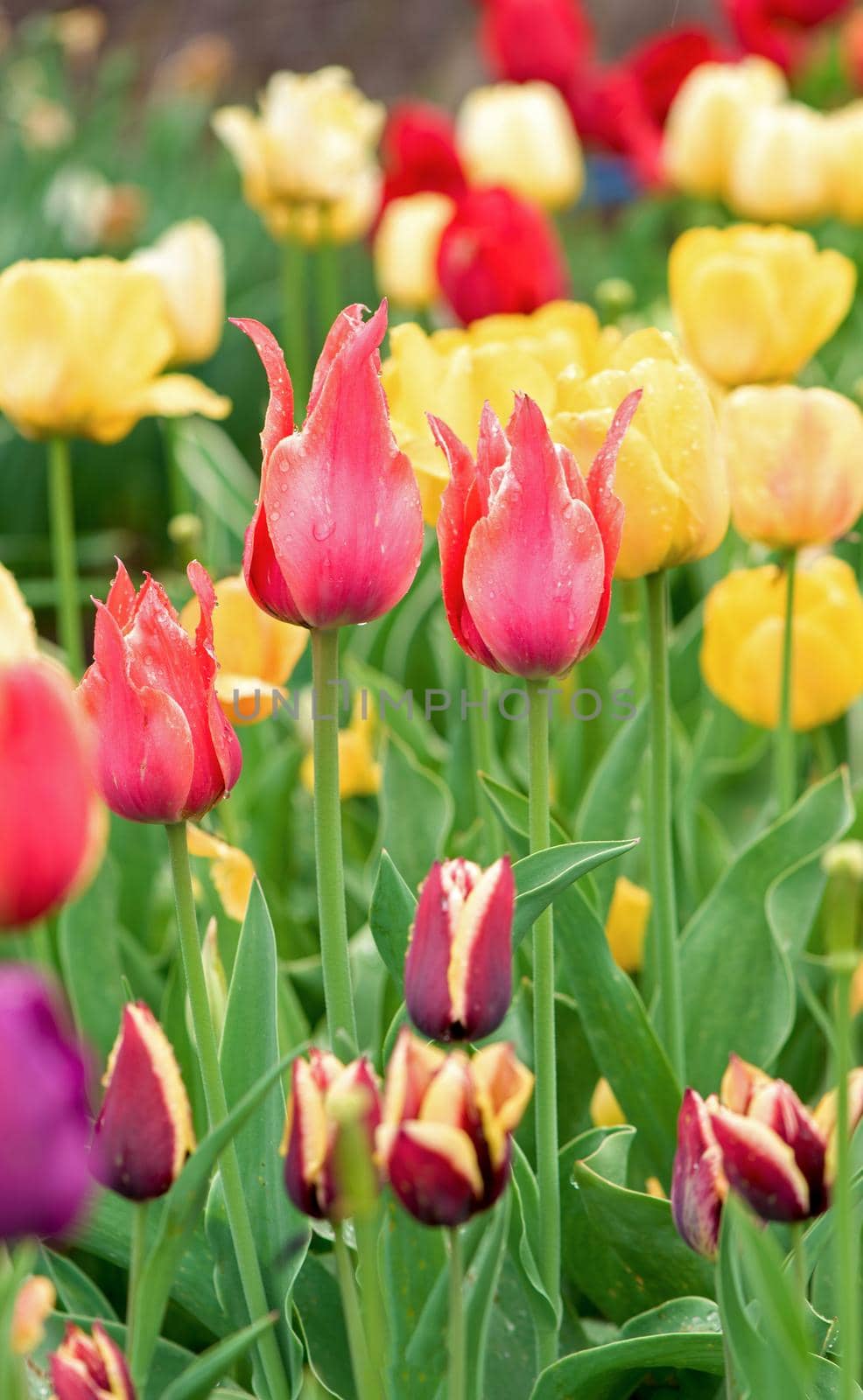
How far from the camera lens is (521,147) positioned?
8.14 feet

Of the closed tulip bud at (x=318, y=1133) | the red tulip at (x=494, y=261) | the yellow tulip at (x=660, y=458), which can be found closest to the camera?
the closed tulip bud at (x=318, y=1133)

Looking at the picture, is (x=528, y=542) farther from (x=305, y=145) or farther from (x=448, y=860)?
(x=305, y=145)

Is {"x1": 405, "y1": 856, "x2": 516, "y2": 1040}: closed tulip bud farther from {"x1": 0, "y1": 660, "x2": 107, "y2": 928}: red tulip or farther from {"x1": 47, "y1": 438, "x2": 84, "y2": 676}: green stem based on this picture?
{"x1": 47, "y1": 438, "x2": 84, "y2": 676}: green stem

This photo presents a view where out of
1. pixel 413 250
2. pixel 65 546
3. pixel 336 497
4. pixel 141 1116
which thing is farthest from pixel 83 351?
pixel 413 250

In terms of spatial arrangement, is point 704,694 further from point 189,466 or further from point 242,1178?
point 242,1178

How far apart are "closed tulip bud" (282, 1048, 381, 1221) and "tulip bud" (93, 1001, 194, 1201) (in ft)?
0.16

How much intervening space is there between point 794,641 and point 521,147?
5.08ft

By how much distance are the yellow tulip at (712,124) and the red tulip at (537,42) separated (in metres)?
0.94

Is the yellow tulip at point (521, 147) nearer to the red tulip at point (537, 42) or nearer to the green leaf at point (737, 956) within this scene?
the red tulip at point (537, 42)

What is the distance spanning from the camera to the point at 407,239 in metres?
2.16

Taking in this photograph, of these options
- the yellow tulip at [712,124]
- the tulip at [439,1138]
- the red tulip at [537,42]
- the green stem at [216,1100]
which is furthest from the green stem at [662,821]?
the red tulip at [537,42]

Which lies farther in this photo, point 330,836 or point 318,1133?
point 330,836

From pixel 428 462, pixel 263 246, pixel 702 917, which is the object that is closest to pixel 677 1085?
pixel 702 917

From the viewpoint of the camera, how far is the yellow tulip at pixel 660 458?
85 cm
